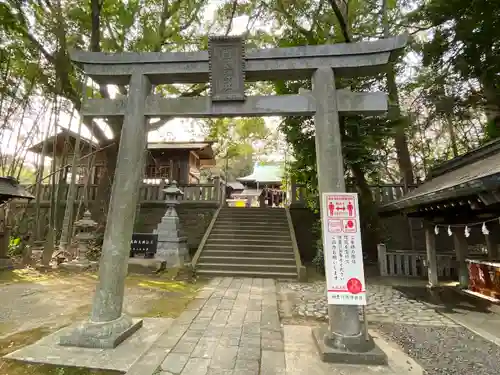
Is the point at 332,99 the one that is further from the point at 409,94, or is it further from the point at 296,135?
the point at 409,94

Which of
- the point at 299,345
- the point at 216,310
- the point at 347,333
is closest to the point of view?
the point at 347,333

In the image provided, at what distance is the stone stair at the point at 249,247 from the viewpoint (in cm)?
923

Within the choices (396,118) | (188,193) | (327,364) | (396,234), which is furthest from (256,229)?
(327,364)

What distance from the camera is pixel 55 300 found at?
6.03 metres

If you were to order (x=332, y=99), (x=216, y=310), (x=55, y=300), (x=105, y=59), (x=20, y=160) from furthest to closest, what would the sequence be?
1. (x=20, y=160)
2. (x=55, y=300)
3. (x=216, y=310)
4. (x=105, y=59)
5. (x=332, y=99)

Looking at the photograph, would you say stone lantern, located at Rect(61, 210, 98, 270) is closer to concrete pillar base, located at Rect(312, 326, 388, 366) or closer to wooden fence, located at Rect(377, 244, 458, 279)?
concrete pillar base, located at Rect(312, 326, 388, 366)

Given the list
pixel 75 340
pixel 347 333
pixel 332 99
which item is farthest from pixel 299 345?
pixel 332 99

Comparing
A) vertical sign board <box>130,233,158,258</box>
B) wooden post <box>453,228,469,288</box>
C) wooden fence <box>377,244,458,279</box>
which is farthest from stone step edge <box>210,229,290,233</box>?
wooden post <box>453,228,469,288</box>

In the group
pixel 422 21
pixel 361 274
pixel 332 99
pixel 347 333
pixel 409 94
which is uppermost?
pixel 422 21

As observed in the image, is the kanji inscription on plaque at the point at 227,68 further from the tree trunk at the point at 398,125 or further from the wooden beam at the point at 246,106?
the tree trunk at the point at 398,125

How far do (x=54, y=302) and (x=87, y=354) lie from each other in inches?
131

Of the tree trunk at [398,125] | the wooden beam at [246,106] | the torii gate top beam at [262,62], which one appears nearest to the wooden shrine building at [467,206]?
the tree trunk at [398,125]

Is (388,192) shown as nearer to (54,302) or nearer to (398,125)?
(398,125)

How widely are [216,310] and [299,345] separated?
2.04m
